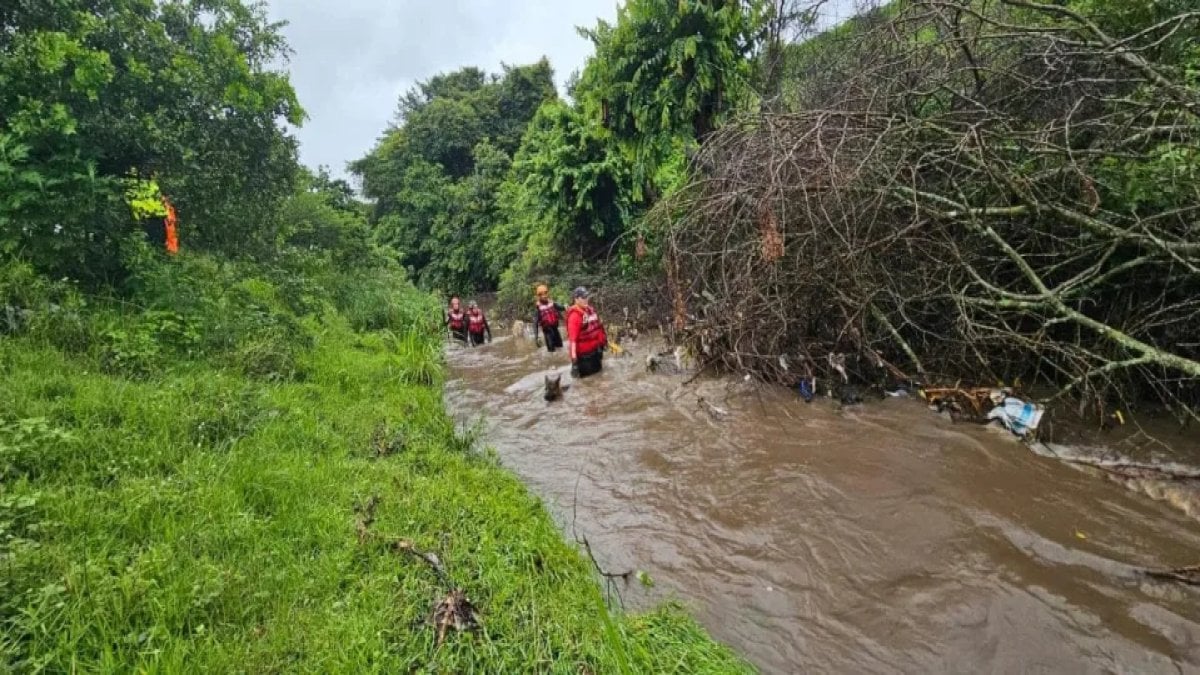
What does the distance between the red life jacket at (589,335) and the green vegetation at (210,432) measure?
2.00 m

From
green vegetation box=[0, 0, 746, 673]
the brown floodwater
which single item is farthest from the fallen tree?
green vegetation box=[0, 0, 746, 673]

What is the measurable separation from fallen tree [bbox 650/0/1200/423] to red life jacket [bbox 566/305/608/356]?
1527mm

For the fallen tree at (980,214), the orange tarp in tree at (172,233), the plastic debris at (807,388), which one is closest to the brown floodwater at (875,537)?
the plastic debris at (807,388)

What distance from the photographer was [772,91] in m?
10.7

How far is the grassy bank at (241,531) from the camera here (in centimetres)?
241

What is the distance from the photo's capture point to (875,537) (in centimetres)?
364

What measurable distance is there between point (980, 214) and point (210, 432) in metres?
6.45

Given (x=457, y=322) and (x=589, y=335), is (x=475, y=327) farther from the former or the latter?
(x=589, y=335)

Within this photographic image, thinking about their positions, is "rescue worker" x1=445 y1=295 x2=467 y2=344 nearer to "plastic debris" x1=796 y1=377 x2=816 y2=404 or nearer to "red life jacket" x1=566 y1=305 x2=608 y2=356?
"red life jacket" x1=566 y1=305 x2=608 y2=356

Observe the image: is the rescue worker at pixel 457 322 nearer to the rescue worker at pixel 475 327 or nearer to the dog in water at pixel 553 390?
the rescue worker at pixel 475 327

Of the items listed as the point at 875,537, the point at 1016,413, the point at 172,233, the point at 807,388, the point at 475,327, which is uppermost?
the point at 172,233

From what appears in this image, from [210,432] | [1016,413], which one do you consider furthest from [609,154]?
[210,432]

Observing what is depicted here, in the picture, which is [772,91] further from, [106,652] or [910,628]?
[106,652]

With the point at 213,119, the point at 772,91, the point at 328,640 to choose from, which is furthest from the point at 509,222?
the point at 328,640
